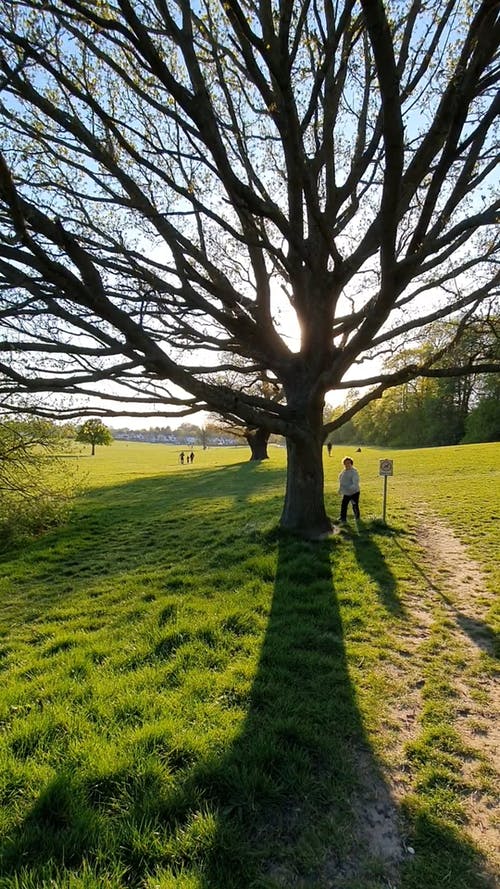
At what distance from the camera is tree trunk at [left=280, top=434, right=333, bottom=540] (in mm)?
8086

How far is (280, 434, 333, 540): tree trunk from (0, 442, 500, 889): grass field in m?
1.39

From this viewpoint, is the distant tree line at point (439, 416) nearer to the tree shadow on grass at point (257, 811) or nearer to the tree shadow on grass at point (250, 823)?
the tree shadow on grass at point (257, 811)

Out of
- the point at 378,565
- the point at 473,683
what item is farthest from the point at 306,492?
the point at 473,683

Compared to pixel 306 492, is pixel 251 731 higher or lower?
lower

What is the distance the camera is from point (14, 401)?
786 cm

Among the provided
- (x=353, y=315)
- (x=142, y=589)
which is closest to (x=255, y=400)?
(x=353, y=315)

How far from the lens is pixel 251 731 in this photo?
9.69 ft

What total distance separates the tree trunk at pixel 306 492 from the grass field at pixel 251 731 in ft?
4.55

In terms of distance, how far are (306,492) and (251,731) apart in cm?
555

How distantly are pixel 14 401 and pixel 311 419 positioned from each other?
5.77 meters

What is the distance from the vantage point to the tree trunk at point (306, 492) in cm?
809

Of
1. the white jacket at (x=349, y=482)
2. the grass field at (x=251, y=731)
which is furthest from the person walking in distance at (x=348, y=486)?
the grass field at (x=251, y=731)

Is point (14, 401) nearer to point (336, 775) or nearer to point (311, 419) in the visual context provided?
point (311, 419)

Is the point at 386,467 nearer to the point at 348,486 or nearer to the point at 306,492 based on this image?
the point at 348,486
